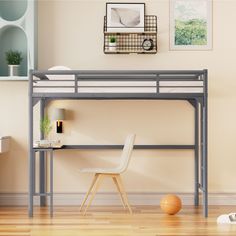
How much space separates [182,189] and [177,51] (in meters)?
1.49

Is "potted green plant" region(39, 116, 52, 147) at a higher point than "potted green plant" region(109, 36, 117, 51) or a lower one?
lower

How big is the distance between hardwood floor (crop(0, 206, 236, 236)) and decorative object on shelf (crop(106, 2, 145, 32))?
1.89m

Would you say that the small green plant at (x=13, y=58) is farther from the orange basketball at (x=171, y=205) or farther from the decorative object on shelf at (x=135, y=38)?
the orange basketball at (x=171, y=205)

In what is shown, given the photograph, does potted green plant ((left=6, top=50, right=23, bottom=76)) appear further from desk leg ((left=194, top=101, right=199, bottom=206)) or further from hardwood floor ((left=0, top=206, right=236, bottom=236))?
desk leg ((left=194, top=101, right=199, bottom=206))

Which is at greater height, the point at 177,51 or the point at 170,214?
the point at 177,51

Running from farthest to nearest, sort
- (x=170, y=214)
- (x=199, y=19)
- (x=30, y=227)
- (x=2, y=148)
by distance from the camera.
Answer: (x=199, y=19) < (x=2, y=148) < (x=170, y=214) < (x=30, y=227)

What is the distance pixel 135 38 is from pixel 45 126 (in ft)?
4.44

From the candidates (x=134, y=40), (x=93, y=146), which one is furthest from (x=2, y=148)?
(x=134, y=40)

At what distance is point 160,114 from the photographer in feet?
19.9

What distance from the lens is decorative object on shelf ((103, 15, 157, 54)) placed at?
599cm

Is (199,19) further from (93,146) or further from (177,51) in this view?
(93,146)

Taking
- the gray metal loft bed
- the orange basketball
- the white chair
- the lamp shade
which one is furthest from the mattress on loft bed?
the orange basketball

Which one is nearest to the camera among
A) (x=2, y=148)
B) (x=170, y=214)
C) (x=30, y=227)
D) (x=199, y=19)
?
(x=30, y=227)

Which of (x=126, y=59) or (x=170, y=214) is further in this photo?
(x=126, y=59)
